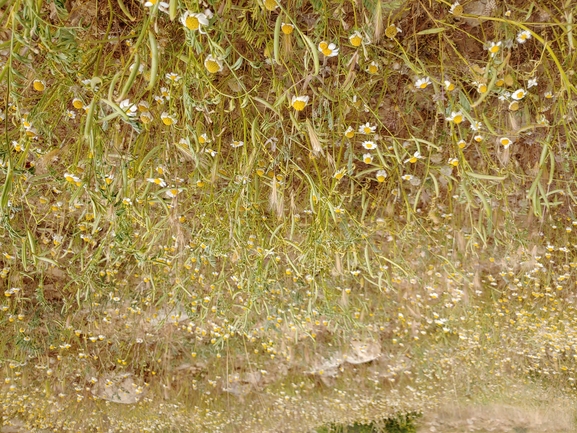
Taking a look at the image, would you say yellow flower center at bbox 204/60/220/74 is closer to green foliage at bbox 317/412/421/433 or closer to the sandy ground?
green foliage at bbox 317/412/421/433

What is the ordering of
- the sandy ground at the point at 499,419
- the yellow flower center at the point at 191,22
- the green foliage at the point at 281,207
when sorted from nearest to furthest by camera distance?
the yellow flower center at the point at 191,22 → the green foliage at the point at 281,207 → the sandy ground at the point at 499,419

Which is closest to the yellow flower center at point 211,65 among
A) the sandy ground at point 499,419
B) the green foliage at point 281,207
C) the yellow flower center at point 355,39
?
the green foliage at point 281,207

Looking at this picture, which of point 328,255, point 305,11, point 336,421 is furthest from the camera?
point 336,421

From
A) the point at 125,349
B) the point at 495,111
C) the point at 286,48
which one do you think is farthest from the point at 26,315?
the point at 495,111

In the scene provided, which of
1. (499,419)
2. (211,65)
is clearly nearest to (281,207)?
(211,65)

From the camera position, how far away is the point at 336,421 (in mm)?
3449

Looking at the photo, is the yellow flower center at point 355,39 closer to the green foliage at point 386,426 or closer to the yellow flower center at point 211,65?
the yellow flower center at point 211,65

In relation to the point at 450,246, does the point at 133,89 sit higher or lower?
higher

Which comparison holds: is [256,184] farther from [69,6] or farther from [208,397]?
[208,397]

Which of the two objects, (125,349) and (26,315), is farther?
(125,349)

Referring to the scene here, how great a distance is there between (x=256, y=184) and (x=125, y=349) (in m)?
1.69

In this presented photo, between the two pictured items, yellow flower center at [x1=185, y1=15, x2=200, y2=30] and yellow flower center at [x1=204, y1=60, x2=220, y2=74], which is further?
yellow flower center at [x1=204, y1=60, x2=220, y2=74]

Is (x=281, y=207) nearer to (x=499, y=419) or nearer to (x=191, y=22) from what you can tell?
(x=191, y=22)

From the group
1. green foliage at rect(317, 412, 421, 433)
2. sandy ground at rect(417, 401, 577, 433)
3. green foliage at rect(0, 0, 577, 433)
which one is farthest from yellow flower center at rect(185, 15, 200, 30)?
sandy ground at rect(417, 401, 577, 433)
